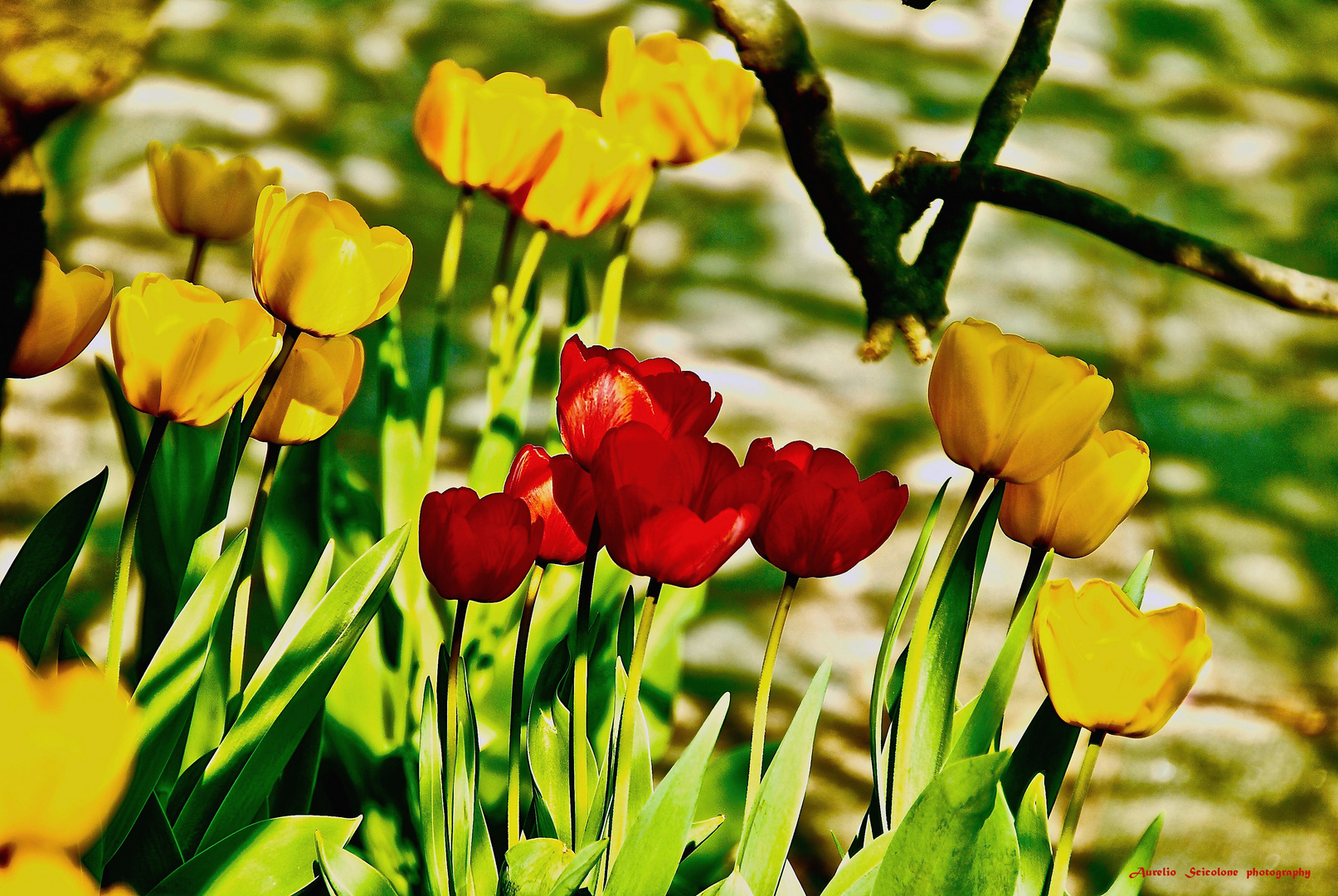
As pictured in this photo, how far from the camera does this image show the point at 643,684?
67 centimetres

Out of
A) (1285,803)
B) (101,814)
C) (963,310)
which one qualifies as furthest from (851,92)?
(101,814)

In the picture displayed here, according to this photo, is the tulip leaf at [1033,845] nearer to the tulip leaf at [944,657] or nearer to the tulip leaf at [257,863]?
the tulip leaf at [944,657]

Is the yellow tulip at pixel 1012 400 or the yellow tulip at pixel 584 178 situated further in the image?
the yellow tulip at pixel 584 178

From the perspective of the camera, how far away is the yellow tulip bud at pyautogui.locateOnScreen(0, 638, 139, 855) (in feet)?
0.70

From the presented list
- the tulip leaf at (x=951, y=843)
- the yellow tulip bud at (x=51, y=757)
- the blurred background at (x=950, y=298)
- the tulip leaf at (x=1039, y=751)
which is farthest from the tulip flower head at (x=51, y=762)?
the blurred background at (x=950, y=298)

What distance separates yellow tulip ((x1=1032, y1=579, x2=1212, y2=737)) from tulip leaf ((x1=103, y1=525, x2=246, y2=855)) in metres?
0.33

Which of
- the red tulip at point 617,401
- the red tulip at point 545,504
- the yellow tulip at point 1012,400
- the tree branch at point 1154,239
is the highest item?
the tree branch at point 1154,239

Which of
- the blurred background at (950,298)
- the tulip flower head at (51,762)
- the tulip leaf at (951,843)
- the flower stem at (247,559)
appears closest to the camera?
the tulip flower head at (51,762)

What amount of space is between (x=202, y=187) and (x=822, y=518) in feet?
1.10

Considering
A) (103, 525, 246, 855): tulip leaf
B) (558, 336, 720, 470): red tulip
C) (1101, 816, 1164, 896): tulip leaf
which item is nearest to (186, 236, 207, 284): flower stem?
(103, 525, 246, 855): tulip leaf

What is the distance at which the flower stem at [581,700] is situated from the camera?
0.35m

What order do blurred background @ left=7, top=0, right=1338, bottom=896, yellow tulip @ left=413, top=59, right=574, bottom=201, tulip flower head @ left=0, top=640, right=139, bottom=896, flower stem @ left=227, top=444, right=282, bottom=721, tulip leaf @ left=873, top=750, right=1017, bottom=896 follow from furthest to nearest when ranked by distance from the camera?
blurred background @ left=7, top=0, right=1338, bottom=896 < yellow tulip @ left=413, top=59, right=574, bottom=201 < flower stem @ left=227, top=444, right=282, bottom=721 < tulip leaf @ left=873, top=750, right=1017, bottom=896 < tulip flower head @ left=0, top=640, right=139, bottom=896

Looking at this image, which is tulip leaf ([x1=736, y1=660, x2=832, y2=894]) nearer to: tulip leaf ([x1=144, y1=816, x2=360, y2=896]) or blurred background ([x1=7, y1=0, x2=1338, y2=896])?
tulip leaf ([x1=144, y1=816, x2=360, y2=896])

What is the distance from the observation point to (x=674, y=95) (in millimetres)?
563
